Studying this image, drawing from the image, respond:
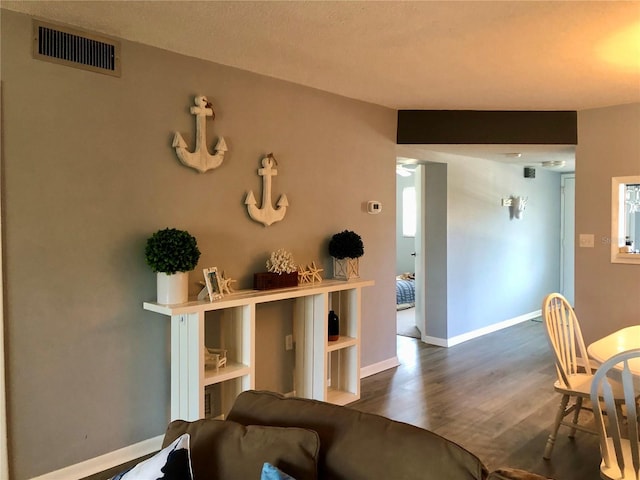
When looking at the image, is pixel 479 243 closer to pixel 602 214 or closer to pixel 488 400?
pixel 602 214

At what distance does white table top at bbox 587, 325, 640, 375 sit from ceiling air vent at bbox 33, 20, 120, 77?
287 cm

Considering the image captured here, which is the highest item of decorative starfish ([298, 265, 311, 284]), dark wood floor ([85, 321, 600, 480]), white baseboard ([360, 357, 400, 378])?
decorative starfish ([298, 265, 311, 284])

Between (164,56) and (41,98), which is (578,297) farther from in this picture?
(41,98)

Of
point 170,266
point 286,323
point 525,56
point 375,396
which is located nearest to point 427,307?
point 375,396

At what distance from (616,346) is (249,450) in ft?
7.04

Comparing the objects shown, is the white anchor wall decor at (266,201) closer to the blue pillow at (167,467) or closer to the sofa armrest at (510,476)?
the blue pillow at (167,467)

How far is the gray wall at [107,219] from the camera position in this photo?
2438mm

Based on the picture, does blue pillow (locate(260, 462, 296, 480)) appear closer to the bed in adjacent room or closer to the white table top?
the white table top

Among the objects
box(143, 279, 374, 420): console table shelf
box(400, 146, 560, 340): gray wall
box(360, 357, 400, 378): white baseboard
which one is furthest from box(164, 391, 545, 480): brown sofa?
box(400, 146, 560, 340): gray wall

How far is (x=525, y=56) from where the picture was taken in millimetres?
3018

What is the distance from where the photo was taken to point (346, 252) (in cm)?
378

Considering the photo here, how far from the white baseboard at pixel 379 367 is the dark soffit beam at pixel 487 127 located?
2.00 m

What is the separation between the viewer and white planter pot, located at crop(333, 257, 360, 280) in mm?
3865

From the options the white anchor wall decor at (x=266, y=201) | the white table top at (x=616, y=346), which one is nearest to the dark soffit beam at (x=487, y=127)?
the white anchor wall decor at (x=266, y=201)
